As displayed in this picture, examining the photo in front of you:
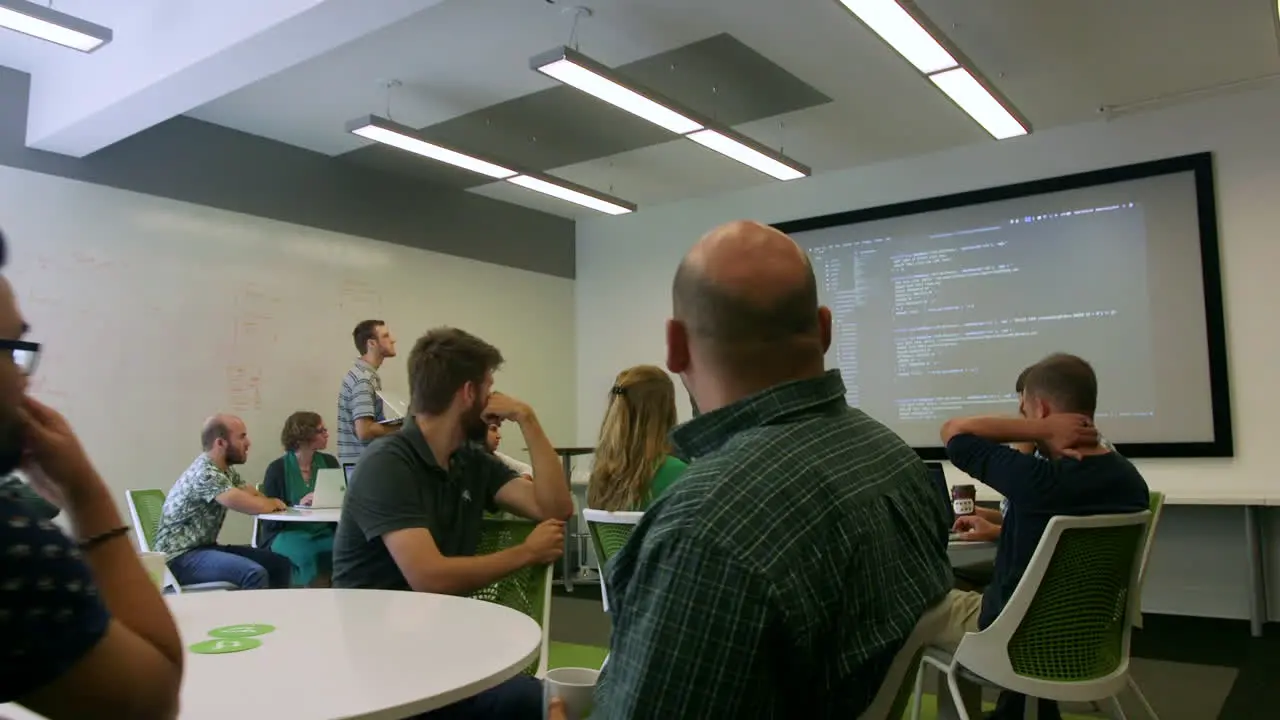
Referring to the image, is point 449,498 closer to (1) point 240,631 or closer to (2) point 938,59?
(1) point 240,631

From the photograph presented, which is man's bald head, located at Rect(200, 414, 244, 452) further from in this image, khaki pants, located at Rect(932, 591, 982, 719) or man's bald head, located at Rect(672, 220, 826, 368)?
man's bald head, located at Rect(672, 220, 826, 368)

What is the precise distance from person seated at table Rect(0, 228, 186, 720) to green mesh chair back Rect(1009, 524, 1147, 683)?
1.94 m

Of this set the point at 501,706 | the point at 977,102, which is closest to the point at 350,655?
the point at 501,706

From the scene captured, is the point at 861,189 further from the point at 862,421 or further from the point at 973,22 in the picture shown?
the point at 862,421

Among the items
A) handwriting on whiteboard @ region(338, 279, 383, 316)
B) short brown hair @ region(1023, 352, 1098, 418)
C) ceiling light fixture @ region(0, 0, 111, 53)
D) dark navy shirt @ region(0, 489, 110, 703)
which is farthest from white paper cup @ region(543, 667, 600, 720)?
handwriting on whiteboard @ region(338, 279, 383, 316)

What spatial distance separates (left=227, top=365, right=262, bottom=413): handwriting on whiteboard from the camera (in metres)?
5.52

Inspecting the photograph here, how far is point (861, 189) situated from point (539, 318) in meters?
2.87

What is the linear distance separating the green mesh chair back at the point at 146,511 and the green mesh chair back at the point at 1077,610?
Answer: 11.5ft

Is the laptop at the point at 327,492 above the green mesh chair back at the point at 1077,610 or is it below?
above

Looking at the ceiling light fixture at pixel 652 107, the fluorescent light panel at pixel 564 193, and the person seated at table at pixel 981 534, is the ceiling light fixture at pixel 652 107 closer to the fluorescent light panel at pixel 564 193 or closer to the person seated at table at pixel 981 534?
the fluorescent light panel at pixel 564 193

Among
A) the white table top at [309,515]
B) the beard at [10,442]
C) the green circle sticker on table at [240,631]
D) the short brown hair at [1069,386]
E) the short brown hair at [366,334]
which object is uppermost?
the short brown hair at [366,334]

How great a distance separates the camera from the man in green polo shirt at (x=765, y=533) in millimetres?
852

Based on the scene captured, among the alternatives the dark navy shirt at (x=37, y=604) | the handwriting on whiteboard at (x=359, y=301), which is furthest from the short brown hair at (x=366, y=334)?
the dark navy shirt at (x=37, y=604)

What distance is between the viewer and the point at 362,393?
17.4 feet
